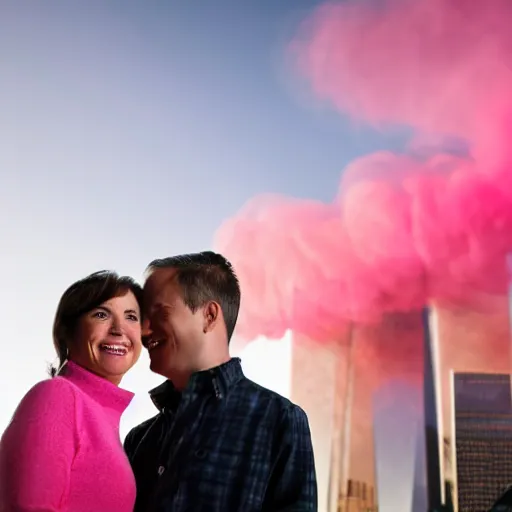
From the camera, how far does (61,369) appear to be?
3.98 ft

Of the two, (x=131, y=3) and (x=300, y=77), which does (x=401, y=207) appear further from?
(x=131, y=3)

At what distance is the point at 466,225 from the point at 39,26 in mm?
1518

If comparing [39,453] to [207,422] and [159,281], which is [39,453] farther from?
[159,281]

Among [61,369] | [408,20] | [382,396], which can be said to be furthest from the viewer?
[408,20]

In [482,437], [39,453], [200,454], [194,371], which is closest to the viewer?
[39,453]

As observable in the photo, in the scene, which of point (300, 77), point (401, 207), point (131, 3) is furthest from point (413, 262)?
point (131, 3)

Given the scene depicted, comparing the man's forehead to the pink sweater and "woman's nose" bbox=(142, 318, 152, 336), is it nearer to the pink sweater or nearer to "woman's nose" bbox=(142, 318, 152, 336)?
"woman's nose" bbox=(142, 318, 152, 336)

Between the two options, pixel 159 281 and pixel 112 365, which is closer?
pixel 112 365

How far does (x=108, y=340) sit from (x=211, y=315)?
0.18 metres

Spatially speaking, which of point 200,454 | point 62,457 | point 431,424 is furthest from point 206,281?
point 431,424

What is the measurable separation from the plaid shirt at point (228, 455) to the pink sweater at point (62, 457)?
0.08 m

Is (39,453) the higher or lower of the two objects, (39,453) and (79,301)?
the lower

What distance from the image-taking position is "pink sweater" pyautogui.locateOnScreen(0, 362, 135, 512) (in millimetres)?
998

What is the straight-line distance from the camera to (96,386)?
1.19 m
